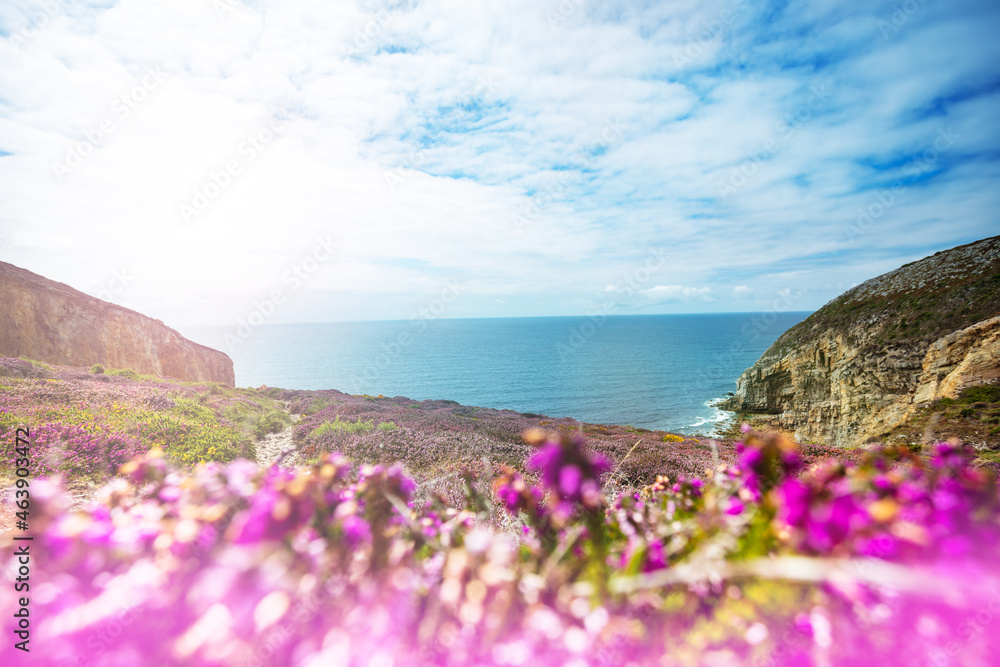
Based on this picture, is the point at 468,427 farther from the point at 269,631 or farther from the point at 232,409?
the point at 269,631

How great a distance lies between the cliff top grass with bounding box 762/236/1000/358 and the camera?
18.4 m

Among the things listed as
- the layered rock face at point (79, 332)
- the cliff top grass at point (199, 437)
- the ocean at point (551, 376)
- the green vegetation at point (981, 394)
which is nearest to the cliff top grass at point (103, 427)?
the cliff top grass at point (199, 437)

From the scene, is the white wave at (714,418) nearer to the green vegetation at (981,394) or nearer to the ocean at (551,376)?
the ocean at (551,376)

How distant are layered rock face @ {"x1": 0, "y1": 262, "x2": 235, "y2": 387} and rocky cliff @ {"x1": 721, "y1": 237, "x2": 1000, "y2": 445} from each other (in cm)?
4593

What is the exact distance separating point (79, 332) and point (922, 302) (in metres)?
53.1

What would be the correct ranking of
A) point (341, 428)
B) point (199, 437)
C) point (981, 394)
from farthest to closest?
point (341, 428) → point (981, 394) → point (199, 437)

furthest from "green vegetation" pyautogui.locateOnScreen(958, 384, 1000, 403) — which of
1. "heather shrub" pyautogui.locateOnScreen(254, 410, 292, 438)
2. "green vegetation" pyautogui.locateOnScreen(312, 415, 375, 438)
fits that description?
"heather shrub" pyautogui.locateOnScreen(254, 410, 292, 438)

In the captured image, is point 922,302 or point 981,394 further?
point 922,302

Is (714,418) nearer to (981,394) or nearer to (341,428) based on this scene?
(981,394)

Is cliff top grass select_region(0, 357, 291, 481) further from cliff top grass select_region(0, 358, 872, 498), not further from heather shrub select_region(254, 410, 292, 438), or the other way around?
heather shrub select_region(254, 410, 292, 438)

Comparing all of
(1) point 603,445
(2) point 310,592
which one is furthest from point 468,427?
(2) point 310,592

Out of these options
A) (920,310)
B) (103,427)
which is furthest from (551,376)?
(103,427)

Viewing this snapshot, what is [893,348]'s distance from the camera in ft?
66.6

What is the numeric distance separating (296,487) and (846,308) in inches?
1380
